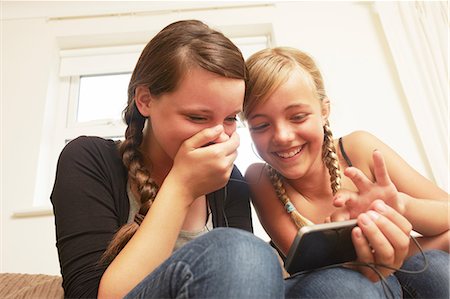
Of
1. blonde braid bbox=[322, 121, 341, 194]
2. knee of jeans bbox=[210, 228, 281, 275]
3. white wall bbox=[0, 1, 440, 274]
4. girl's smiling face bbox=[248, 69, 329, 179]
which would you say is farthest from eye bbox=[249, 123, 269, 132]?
white wall bbox=[0, 1, 440, 274]

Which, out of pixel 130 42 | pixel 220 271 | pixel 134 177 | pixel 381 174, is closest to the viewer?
pixel 220 271

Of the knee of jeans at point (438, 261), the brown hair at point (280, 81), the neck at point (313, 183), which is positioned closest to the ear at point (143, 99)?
the brown hair at point (280, 81)

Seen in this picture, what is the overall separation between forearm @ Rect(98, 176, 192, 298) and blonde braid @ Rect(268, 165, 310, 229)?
32cm

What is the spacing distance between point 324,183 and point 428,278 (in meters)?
0.35

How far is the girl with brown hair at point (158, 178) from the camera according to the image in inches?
22.8

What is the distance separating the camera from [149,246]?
0.59 metres

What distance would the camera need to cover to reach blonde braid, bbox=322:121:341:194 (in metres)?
0.91

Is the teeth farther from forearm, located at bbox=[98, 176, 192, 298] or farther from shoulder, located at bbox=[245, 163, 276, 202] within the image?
forearm, located at bbox=[98, 176, 192, 298]

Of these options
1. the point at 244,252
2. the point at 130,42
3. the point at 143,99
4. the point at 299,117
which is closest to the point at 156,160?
the point at 143,99

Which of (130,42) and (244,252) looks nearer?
(244,252)

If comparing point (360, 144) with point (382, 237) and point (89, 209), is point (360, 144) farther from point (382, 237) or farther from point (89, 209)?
point (89, 209)

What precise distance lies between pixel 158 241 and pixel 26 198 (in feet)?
3.97

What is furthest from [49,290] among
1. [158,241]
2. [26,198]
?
[26,198]

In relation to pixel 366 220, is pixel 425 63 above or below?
above
